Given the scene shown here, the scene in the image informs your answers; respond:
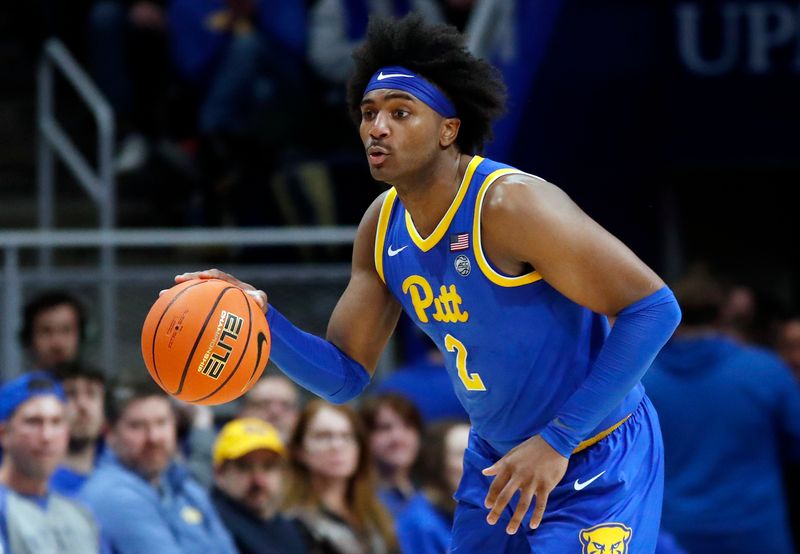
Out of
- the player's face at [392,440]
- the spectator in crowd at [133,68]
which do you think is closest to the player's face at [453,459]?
the player's face at [392,440]

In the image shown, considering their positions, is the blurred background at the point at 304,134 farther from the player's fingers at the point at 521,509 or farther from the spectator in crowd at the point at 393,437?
the player's fingers at the point at 521,509

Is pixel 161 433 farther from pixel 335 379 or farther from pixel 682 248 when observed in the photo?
pixel 682 248

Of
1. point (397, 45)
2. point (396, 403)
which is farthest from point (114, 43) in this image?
point (397, 45)

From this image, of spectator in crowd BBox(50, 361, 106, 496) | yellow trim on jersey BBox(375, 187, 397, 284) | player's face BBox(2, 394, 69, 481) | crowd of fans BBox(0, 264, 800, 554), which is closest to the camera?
yellow trim on jersey BBox(375, 187, 397, 284)

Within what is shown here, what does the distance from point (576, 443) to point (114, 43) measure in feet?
22.5

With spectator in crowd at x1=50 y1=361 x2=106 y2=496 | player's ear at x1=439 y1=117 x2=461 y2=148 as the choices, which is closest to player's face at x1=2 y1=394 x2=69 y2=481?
spectator in crowd at x1=50 y1=361 x2=106 y2=496

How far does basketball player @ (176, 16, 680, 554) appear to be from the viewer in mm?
4551

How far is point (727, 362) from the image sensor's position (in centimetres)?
802

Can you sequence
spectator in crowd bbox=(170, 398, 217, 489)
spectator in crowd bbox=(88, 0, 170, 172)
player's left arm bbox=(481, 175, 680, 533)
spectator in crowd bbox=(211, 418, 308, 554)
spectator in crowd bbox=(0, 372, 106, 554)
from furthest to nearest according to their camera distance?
spectator in crowd bbox=(88, 0, 170, 172) < spectator in crowd bbox=(170, 398, 217, 489) < spectator in crowd bbox=(211, 418, 308, 554) < spectator in crowd bbox=(0, 372, 106, 554) < player's left arm bbox=(481, 175, 680, 533)

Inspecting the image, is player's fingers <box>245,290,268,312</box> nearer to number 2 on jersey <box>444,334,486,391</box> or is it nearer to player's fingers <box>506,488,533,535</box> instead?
number 2 on jersey <box>444,334,486,391</box>

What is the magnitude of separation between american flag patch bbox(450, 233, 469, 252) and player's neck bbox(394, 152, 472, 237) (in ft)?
0.34

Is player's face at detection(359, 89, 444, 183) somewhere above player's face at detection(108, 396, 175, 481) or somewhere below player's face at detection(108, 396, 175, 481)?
above

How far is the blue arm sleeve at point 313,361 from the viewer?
4.95 m

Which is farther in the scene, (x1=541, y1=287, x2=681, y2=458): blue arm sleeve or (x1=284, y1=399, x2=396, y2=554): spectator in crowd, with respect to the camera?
(x1=284, y1=399, x2=396, y2=554): spectator in crowd
